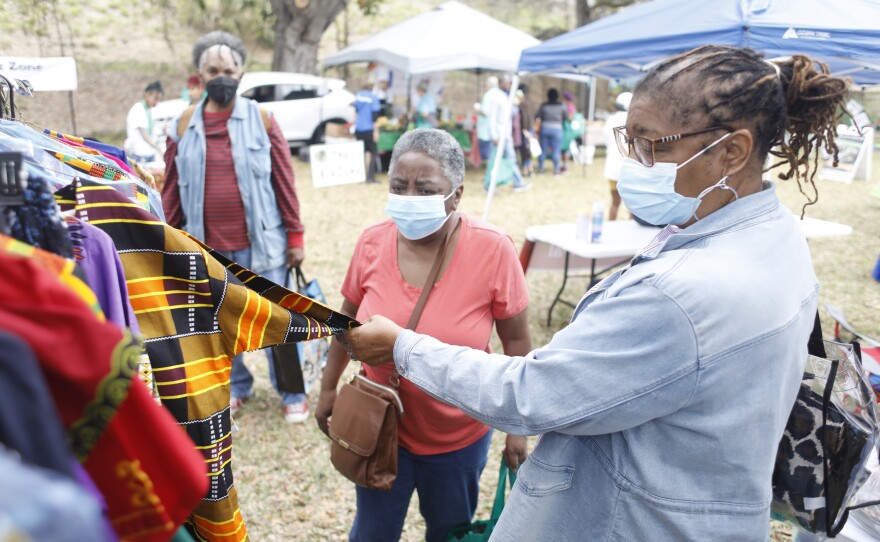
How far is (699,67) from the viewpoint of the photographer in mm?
1434

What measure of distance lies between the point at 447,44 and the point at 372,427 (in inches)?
495

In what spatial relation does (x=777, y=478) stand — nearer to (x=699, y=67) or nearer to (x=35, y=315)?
(x=699, y=67)

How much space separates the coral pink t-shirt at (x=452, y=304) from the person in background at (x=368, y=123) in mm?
10408

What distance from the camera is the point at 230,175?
3.60 metres

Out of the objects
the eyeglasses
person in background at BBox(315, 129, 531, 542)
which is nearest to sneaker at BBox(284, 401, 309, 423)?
person in background at BBox(315, 129, 531, 542)

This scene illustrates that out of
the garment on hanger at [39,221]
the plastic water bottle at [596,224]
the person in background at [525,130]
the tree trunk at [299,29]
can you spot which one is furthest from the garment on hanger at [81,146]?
the tree trunk at [299,29]

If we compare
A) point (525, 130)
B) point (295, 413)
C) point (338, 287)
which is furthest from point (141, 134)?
point (525, 130)

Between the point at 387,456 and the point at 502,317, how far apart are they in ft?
2.01

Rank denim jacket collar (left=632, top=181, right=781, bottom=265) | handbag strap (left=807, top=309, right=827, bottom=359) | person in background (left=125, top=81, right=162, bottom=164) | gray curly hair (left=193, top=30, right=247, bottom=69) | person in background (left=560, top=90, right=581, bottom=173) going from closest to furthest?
denim jacket collar (left=632, top=181, right=781, bottom=265), handbag strap (left=807, top=309, right=827, bottom=359), gray curly hair (left=193, top=30, right=247, bottom=69), person in background (left=125, top=81, right=162, bottom=164), person in background (left=560, top=90, right=581, bottom=173)

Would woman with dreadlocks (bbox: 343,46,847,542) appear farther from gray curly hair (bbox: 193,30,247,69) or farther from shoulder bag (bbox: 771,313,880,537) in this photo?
gray curly hair (bbox: 193,30,247,69)

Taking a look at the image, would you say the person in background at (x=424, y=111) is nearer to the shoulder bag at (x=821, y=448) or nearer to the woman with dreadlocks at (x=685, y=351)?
the shoulder bag at (x=821, y=448)

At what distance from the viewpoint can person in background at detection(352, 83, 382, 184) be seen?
12.5m

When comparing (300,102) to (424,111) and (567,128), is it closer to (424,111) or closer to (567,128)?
(424,111)

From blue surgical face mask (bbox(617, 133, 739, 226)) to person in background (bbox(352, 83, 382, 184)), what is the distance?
11.0 meters
